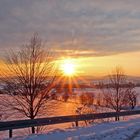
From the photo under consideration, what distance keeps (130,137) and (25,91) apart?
12.8 metres

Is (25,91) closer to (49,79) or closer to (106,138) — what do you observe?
(49,79)

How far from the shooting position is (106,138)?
475 inches

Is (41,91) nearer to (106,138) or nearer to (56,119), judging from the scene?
(56,119)

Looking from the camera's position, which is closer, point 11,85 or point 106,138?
point 106,138

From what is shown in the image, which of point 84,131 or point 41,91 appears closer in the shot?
point 84,131

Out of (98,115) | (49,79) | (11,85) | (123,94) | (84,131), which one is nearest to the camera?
(84,131)

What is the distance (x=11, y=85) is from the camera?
26.1 m

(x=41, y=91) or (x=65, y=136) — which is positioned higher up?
(x=41, y=91)

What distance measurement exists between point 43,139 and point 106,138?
225 cm

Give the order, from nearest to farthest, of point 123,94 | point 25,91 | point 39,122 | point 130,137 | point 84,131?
1. point 130,137
2. point 84,131
3. point 39,122
4. point 25,91
5. point 123,94

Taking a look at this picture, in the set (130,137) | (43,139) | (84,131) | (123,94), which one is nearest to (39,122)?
(84,131)

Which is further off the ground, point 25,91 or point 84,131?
point 25,91

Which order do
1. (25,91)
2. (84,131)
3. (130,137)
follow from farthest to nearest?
1. (25,91)
2. (84,131)
3. (130,137)

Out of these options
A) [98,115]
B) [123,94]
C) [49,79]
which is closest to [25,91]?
[49,79]
